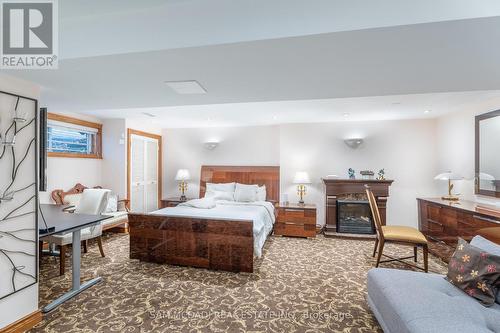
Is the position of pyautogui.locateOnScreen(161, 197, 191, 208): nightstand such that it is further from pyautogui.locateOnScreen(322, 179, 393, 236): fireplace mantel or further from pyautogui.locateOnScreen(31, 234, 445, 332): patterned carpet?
pyautogui.locateOnScreen(322, 179, 393, 236): fireplace mantel

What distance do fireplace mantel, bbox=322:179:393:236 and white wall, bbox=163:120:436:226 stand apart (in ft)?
1.03

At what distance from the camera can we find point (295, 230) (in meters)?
4.71

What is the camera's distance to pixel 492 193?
128 inches

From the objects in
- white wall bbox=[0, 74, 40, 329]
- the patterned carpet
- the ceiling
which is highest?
the ceiling

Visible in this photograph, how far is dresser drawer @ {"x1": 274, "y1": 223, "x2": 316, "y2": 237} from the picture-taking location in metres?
4.67

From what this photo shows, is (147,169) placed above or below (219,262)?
above

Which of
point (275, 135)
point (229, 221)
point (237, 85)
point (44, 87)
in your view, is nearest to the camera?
point (237, 85)

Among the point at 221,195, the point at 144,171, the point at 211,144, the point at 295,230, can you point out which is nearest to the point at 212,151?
the point at 211,144

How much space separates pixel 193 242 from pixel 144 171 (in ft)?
9.96

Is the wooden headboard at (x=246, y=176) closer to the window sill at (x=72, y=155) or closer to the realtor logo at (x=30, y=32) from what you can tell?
the window sill at (x=72, y=155)

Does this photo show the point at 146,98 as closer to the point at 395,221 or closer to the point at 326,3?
the point at 326,3

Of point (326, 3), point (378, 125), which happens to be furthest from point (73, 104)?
point (378, 125)

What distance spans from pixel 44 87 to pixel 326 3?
258 centimetres

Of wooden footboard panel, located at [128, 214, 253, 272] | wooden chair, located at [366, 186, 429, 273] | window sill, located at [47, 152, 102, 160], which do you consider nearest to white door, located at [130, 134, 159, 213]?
window sill, located at [47, 152, 102, 160]
